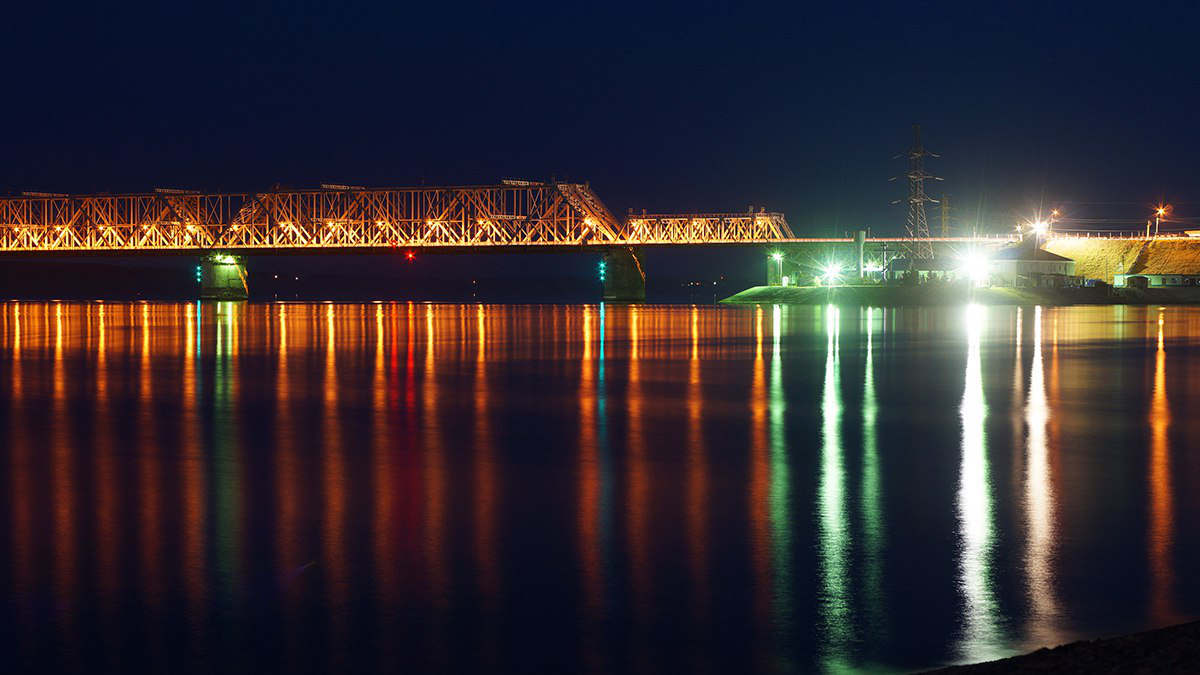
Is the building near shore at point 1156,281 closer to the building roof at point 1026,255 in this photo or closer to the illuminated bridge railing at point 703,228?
the building roof at point 1026,255

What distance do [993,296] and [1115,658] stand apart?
10453 centimetres

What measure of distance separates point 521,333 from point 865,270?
98820 millimetres

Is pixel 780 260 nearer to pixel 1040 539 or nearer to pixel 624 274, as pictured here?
pixel 624 274

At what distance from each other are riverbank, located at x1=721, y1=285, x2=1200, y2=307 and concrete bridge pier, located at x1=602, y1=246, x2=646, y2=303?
4045 cm

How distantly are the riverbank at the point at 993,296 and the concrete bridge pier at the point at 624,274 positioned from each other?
40451 millimetres

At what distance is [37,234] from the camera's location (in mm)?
198625

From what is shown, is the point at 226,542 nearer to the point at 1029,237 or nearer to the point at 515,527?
the point at 515,527

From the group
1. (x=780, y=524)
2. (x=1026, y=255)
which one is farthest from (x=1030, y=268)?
(x=780, y=524)

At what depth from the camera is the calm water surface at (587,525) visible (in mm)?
7723

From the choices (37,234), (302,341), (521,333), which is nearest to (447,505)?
(302,341)

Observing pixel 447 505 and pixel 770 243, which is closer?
pixel 447 505

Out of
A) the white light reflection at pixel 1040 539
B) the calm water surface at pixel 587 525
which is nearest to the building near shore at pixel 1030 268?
the calm water surface at pixel 587 525

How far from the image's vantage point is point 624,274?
520 feet

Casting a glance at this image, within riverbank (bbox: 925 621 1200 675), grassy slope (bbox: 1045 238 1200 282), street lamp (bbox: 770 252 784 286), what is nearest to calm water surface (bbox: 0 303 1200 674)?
riverbank (bbox: 925 621 1200 675)
